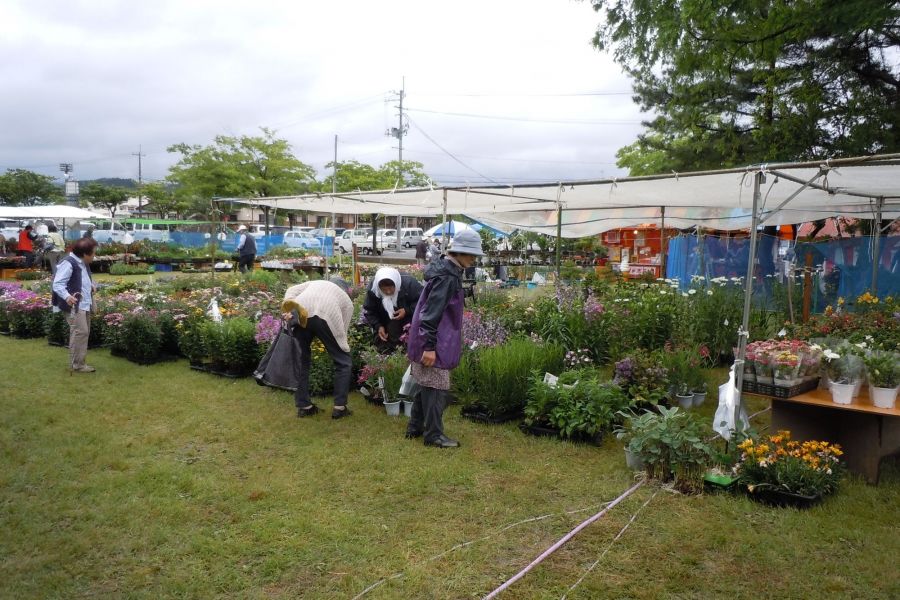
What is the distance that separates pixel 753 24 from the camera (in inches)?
342

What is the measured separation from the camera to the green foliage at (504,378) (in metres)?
5.86

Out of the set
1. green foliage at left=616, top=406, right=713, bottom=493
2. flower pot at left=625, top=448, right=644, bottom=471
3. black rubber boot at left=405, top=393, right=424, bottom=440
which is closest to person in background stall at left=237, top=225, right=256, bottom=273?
black rubber boot at left=405, top=393, right=424, bottom=440

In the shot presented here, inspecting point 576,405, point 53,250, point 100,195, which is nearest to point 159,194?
point 100,195

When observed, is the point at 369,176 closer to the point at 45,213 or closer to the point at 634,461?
the point at 45,213

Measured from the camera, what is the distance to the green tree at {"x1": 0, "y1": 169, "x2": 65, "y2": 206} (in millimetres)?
55500

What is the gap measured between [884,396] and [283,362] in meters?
5.01

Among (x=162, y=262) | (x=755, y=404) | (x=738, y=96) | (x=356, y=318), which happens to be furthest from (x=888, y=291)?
(x=162, y=262)

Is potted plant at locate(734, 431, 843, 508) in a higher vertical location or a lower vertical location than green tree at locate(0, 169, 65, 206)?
lower

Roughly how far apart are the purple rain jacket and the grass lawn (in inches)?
32.4

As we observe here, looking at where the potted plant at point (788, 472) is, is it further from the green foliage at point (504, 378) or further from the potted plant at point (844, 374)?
the green foliage at point (504, 378)

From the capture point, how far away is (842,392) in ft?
14.7

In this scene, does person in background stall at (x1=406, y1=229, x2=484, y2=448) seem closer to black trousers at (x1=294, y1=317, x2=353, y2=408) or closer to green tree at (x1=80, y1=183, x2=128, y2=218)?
black trousers at (x1=294, y1=317, x2=353, y2=408)

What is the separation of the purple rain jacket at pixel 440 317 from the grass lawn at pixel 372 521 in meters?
0.82

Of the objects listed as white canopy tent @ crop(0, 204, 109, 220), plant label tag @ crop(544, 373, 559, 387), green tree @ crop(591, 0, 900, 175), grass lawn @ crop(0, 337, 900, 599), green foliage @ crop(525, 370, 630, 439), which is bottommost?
grass lawn @ crop(0, 337, 900, 599)
